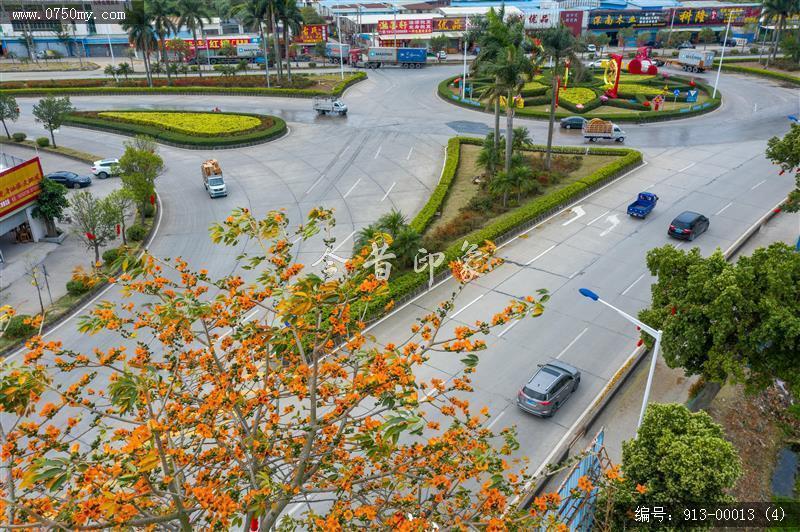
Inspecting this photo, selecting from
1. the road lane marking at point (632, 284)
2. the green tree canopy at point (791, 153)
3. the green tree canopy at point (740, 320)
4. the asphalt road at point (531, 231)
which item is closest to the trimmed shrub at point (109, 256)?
the asphalt road at point (531, 231)

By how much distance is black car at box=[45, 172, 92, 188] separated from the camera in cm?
4620

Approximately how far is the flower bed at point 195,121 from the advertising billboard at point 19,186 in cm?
2164

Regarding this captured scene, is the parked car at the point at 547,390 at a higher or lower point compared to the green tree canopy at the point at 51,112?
lower

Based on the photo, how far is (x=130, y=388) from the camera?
34.1 ft

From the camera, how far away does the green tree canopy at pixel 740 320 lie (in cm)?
1853

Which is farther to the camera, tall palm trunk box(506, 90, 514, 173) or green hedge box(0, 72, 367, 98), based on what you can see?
green hedge box(0, 72, 367, 98)

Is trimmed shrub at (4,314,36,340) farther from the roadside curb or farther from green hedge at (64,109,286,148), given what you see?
green hedge at (64,109,286,148)

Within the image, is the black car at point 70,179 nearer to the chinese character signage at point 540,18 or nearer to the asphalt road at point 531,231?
the asphalt road at point 531,231

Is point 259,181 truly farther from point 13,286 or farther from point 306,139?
point 13,286

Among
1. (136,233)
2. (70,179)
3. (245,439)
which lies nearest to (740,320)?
(245,439)

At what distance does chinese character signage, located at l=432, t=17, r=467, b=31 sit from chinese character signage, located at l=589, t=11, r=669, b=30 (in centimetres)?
2302

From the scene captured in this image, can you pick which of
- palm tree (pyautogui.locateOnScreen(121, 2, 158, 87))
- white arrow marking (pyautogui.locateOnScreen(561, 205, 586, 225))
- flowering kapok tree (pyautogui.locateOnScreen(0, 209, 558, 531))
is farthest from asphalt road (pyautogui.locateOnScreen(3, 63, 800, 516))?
flowering kapok tree (pyautogui.locateOnScreen(0, 209, 558, 531))

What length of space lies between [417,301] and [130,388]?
2021cm

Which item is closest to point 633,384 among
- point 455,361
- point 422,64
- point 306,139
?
point 455,361
